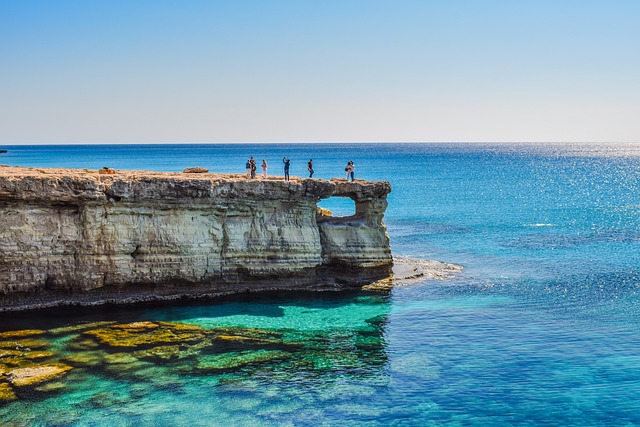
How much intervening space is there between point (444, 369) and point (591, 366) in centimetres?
568

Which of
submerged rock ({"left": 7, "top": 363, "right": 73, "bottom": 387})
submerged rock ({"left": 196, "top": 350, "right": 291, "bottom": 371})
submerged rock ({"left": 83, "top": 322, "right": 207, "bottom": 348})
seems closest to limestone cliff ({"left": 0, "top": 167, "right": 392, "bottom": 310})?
submerged rock ({"left": 83, "top": 322, "right": 207, "bottom": 348})

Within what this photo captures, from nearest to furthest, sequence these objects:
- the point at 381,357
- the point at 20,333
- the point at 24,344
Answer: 1. the point at 381,357
2. the point at 24,344
3. the point at 20,333

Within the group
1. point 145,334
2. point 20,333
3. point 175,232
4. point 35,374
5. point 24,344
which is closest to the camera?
point 35,374

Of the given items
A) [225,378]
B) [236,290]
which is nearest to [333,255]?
[236,290]

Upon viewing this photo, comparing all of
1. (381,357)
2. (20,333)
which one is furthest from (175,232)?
(381,357)

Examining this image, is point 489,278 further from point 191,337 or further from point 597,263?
point 191,337

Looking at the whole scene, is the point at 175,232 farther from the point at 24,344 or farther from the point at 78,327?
the point at 24,344

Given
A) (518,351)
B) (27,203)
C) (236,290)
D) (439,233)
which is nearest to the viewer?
(518,351)

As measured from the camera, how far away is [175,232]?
34.1 metres

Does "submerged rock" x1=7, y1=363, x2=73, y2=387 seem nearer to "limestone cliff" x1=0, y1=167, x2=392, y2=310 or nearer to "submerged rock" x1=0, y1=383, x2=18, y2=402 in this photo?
"submerged rock" x1=0, y1=383, x2=18, y2=402

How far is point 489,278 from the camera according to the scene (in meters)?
39.5

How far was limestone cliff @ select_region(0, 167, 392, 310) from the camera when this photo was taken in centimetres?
3145

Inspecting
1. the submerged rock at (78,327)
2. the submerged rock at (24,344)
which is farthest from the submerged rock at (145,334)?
the submerged rock at (24,344)

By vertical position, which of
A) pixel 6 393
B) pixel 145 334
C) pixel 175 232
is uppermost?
pixel 175 232
